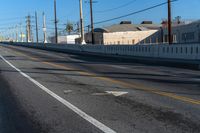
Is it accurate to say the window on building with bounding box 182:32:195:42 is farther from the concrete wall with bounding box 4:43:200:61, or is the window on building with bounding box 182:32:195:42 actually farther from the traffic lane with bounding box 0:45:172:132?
the traffic lane with bounding box 0:45:172:132

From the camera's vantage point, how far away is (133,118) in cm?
977

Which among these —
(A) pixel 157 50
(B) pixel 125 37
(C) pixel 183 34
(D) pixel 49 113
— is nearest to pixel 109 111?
(D) pixel 49 113

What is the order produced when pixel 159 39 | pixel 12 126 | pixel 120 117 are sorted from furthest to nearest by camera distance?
pixel 159 39 → pixel 120 117 → pixel 12 126

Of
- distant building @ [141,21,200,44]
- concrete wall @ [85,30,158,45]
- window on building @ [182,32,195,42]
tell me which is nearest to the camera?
distant building @ [141,21,200,44]

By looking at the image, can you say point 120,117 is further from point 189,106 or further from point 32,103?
point 32,103

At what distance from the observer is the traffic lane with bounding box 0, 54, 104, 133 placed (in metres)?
8.86

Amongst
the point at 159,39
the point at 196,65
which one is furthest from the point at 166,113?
the point at 159,39

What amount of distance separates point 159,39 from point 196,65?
250 feet

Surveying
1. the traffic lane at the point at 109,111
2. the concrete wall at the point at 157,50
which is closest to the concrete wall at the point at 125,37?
the concrete wall at the point at 157,50

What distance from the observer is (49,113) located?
10734 mm

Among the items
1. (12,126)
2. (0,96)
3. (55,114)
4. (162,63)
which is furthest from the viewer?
(162,63)

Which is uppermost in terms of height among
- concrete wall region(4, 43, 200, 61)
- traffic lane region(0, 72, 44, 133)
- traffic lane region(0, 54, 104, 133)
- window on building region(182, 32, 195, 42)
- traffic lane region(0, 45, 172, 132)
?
window on building region(182, 32, 195, 42)

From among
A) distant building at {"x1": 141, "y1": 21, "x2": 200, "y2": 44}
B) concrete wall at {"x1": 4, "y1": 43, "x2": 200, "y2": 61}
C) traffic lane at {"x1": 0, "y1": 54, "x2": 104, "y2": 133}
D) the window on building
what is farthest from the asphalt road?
the window on building

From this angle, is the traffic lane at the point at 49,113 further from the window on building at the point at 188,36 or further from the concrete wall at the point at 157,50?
the window on building at the point at 188,36
